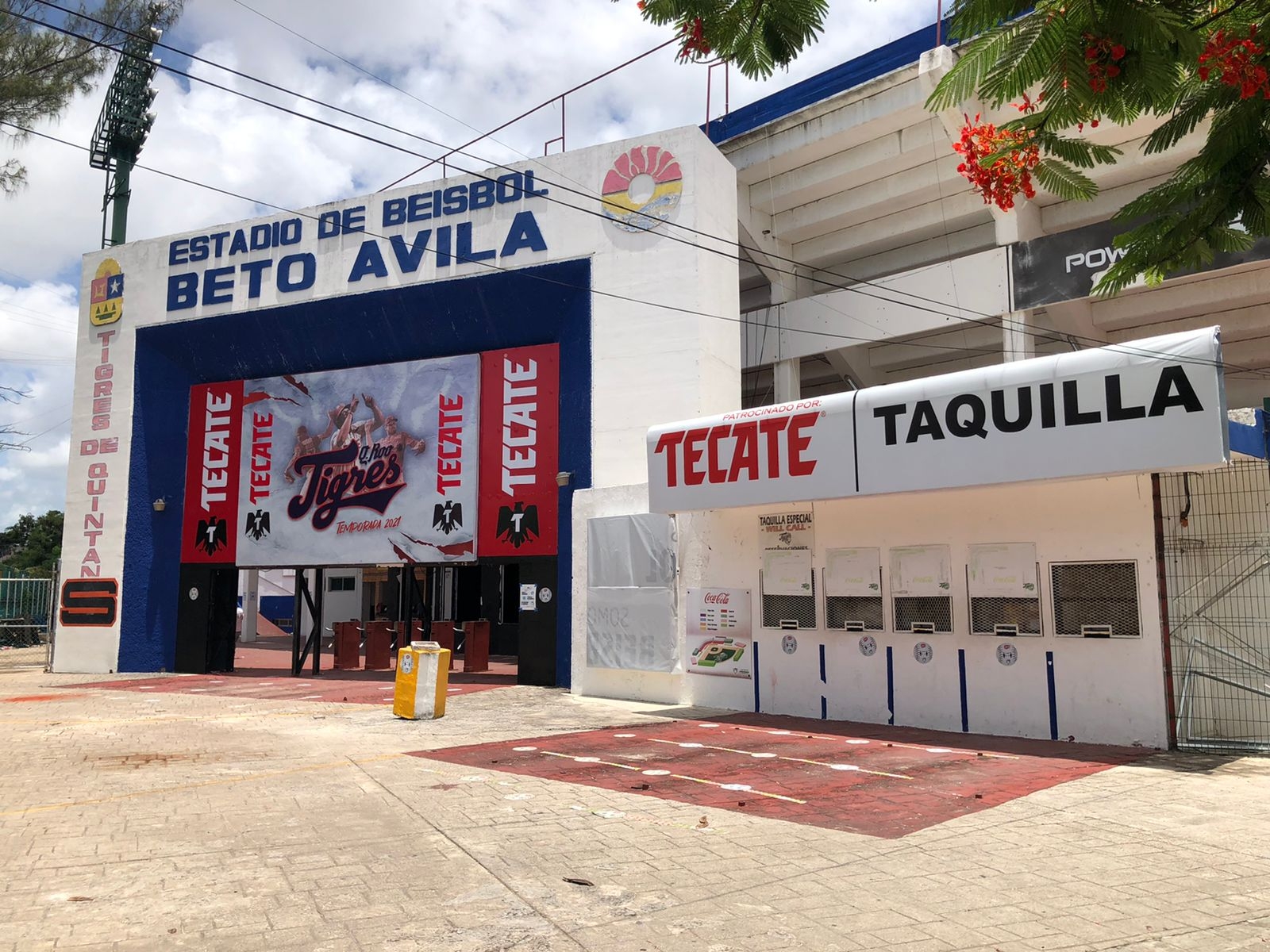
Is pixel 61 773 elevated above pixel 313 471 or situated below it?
below

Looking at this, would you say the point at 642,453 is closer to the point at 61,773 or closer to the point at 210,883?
the point at 61,773

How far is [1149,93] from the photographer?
307 centimetres

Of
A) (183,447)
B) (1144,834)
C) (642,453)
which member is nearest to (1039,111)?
(1144,834)

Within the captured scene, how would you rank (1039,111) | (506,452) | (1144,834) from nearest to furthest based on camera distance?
(1039,111) → (1144,834) → (506,452)

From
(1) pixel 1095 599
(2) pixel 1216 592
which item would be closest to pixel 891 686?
(1) pixel 1095 599

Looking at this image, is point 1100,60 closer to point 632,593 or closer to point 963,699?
point 963,699

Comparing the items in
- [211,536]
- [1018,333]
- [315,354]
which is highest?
[315,354]

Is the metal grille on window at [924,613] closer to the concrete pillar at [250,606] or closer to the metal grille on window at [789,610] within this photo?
the metal grille on window at [789,610]

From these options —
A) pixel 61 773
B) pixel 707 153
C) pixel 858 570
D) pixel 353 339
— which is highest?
pixel 707 153

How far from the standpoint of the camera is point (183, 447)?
22844 millimetres

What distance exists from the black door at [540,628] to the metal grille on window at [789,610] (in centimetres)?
521

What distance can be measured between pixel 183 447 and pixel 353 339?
17.6 feet

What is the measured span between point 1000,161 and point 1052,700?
9523 millimetres

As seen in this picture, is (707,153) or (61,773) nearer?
(61,773)
